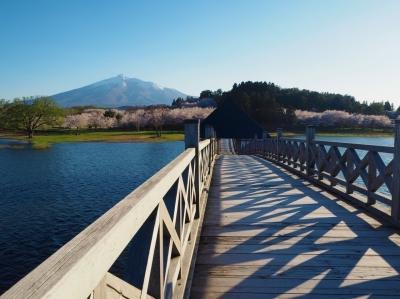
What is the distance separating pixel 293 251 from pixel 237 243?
0.67 metres

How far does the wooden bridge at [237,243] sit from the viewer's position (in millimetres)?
1125

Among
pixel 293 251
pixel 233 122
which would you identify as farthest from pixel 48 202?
pixel 233 122

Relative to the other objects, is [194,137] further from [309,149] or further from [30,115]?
[30,115]

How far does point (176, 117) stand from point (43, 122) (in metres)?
31.3

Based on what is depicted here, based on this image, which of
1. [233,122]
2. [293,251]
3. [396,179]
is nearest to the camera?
[293,251]

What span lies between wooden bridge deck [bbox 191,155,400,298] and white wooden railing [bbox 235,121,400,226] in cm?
31

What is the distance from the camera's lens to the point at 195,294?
2990 millimetres

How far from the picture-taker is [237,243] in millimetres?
4207

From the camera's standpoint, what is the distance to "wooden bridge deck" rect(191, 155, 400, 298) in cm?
307

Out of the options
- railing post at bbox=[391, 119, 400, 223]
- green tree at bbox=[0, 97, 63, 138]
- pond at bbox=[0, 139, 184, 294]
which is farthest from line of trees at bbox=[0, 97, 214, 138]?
railing post at bbox=[391, 119, 400, 223]

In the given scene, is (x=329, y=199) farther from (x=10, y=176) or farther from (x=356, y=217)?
(x=10, y=176)

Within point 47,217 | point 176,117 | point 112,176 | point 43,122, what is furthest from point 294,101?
point 47,217

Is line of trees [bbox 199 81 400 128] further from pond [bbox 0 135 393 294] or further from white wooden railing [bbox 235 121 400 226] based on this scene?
white wooden railing [bbox 235 121 400 226]

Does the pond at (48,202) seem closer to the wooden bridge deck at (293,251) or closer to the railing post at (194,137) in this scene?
the railing post at (194,137)
